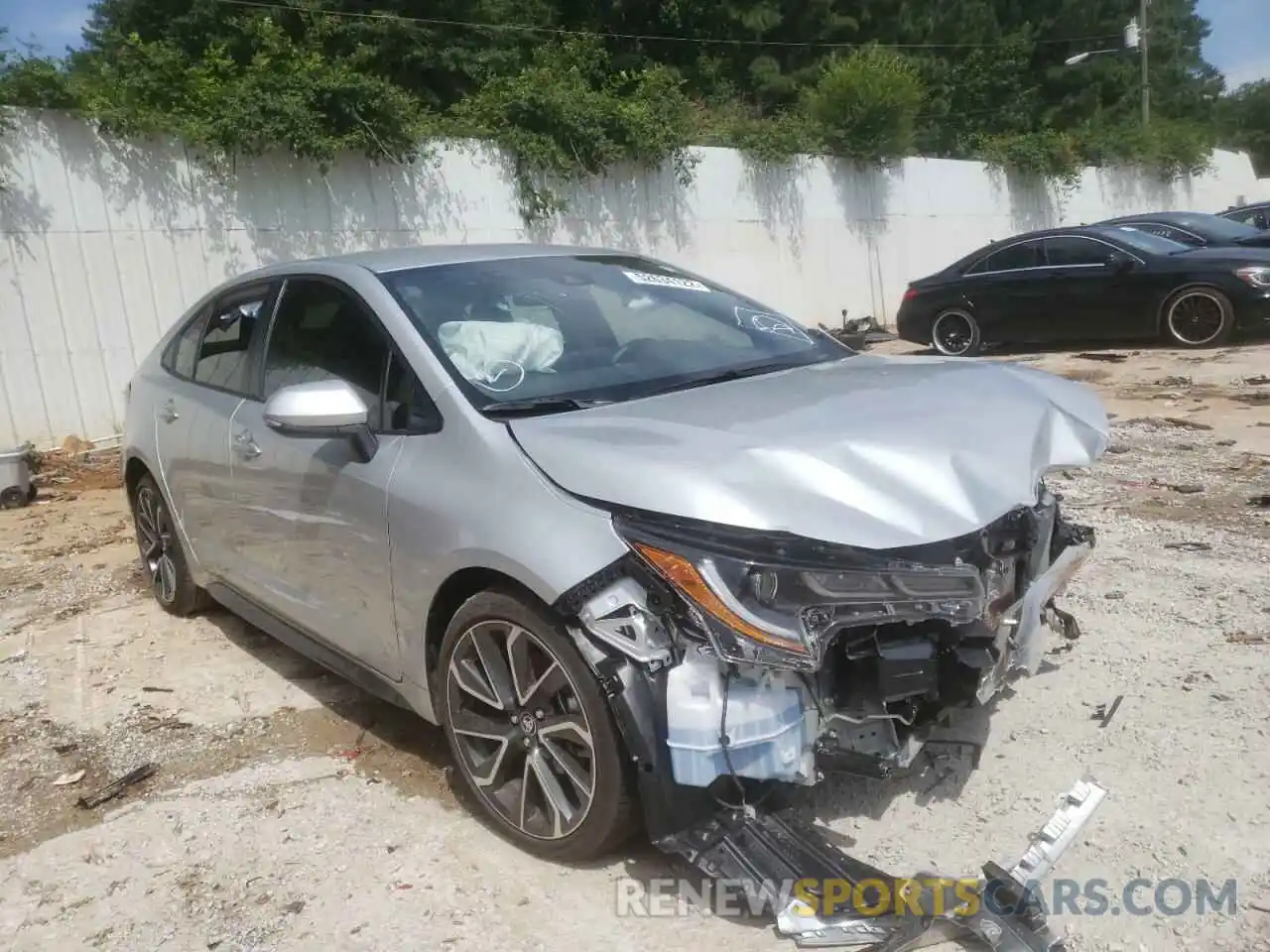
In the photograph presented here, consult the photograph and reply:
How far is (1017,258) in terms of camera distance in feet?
39.5

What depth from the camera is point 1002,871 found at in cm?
239

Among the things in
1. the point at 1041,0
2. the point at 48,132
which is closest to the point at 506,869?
the point at 48,132

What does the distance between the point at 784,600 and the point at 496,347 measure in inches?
53.7

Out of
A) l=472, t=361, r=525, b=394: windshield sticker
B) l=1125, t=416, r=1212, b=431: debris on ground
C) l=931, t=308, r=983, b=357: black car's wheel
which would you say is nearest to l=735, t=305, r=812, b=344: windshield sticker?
l=472, t=361, r=525, b=394: windshield sticker

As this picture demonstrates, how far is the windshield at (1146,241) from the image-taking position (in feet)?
36.8

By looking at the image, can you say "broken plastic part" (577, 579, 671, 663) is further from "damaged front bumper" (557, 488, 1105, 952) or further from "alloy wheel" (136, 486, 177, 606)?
"alloy wheel" (136, 486, 177, 606)

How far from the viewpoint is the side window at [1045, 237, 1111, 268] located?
11.4 metres

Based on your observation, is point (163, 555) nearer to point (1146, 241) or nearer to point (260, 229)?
point (260, 229)

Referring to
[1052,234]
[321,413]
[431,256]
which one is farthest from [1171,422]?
[321,413]

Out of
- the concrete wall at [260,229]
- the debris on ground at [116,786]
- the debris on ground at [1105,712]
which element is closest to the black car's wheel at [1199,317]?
the concrete wall at [260,229]

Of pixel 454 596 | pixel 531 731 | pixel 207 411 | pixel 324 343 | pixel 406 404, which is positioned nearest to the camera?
pixel 531 731

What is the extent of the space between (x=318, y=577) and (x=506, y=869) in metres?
1.20

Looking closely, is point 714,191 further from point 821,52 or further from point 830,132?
point 821,52

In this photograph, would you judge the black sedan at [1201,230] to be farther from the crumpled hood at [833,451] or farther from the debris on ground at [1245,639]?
the crumpled hood at [833,451]
